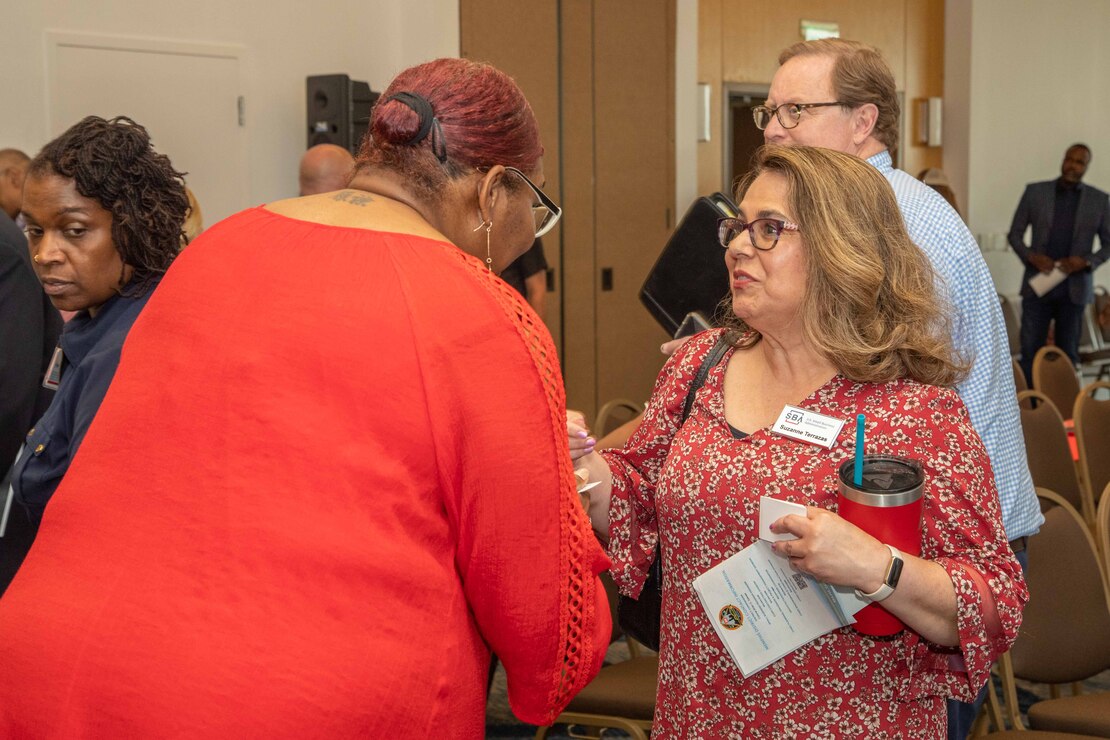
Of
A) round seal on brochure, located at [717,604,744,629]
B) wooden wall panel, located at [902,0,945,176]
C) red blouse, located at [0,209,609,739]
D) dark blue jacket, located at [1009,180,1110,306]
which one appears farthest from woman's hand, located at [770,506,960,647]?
wooden wall panel, located at [902,0,945,176]

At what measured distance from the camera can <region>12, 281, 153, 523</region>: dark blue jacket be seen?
1.78 m

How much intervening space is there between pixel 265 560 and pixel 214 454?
124 mm

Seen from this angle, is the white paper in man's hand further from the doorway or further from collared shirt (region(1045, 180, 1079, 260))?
the doorway

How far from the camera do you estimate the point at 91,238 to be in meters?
1.98

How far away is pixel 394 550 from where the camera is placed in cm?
117

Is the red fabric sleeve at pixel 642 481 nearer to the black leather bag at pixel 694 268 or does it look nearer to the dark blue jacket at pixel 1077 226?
the black leather bag at pixel 694 268

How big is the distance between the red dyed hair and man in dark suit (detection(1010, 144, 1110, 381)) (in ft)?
28.8

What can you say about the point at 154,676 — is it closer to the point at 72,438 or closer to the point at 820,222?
the point at 72,438

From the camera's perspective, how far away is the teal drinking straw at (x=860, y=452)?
1.48 metres

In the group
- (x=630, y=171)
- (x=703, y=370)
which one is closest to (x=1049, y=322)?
(x=630, y=171)

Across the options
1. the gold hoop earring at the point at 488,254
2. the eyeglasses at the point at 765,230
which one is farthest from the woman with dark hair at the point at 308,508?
the eyeglasses at the point at 765,230

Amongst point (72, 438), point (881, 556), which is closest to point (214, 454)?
point (72, 438)

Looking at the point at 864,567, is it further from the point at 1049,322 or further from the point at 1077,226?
the point at 1077,226

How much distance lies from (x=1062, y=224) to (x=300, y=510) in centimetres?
947
